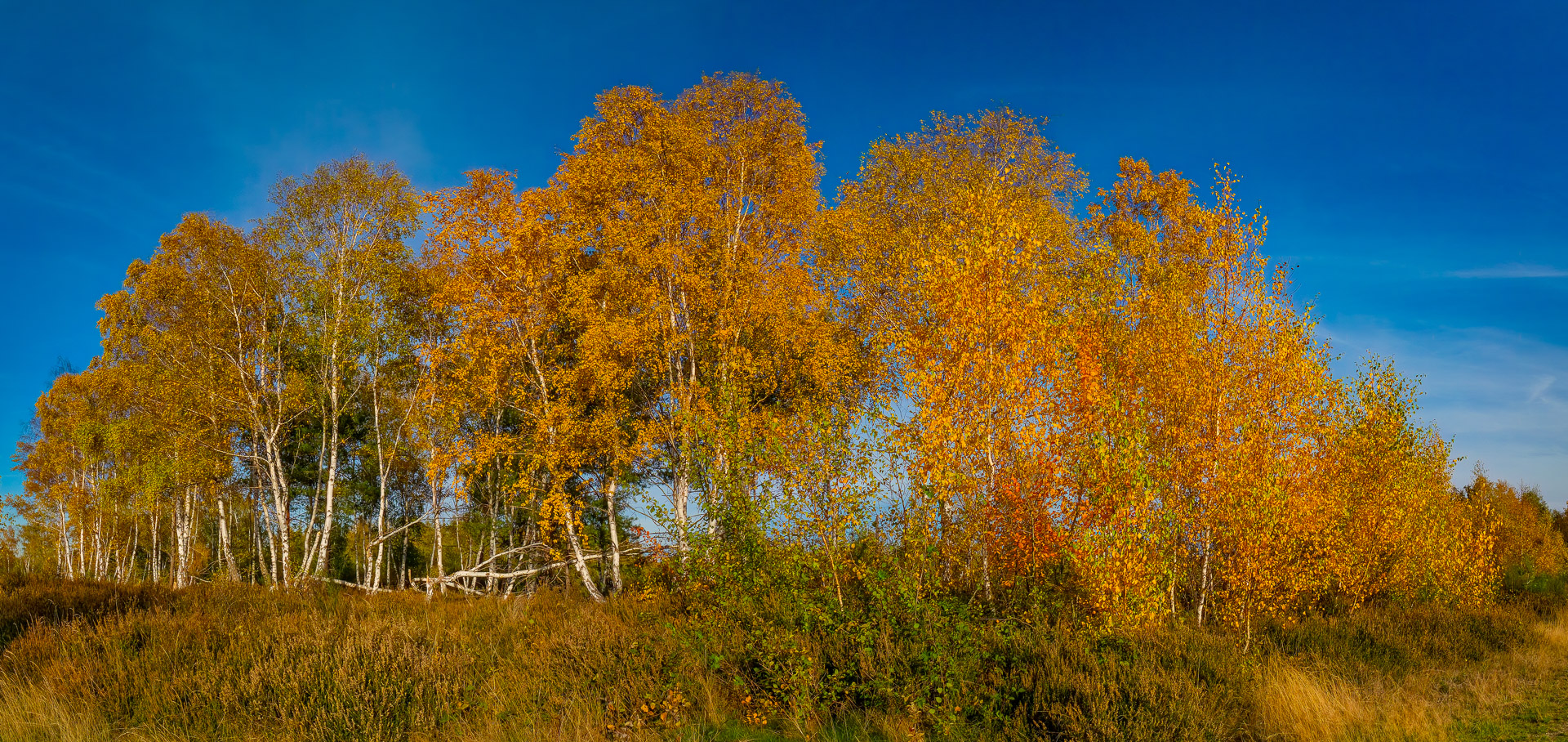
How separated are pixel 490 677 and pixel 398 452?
1970 cm

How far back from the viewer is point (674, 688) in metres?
9.47

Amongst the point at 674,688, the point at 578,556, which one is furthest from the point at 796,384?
the point at 674,688

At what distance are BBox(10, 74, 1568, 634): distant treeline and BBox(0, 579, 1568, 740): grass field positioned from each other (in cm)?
87

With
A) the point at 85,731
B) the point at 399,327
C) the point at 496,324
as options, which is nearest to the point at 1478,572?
the point at 496,324

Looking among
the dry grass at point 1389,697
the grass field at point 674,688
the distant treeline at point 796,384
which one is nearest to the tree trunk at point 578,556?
the distant treeline at point 796,384

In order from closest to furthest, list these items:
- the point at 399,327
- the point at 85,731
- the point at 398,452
Answer: the point at 85,731
the point at 399,327
the point at 398,452

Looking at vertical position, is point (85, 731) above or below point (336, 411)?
below

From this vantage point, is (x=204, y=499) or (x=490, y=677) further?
(x=204, y=499)

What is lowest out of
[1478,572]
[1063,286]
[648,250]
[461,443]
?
[1478,572]

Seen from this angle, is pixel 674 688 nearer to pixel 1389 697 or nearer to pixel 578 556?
pixel 578 556

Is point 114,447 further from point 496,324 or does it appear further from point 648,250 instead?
point 648,250

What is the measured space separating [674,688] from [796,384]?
11343 millimetres

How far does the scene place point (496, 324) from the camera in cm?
1925

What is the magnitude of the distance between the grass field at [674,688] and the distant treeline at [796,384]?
34.2 inches
